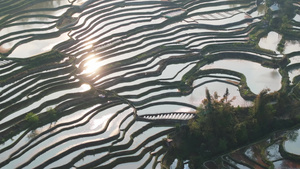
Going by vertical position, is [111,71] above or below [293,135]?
above

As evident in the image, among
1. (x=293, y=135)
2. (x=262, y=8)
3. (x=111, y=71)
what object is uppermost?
(x=262, y=8)

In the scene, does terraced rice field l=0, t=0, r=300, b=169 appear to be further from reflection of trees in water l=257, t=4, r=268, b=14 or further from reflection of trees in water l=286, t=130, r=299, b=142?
reflection of trees in water l=286, t=130, r=299, b=142

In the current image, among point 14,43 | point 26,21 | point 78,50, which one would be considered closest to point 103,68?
point 78,50

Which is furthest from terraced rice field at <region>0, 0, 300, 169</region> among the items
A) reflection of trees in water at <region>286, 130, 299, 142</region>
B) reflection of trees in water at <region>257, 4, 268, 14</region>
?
reflection of trees in water at <region>286, 130, 299, 142</region>

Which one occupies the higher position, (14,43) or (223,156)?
(14,43)

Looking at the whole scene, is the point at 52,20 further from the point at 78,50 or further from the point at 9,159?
the point at 9,159

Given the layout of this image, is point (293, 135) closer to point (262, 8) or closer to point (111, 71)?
point (111, 71)

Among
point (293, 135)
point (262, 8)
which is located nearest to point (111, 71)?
point (293, 135)

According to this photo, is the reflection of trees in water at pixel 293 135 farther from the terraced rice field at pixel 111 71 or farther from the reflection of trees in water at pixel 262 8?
the reflection of trees in water at pixel 262 8
